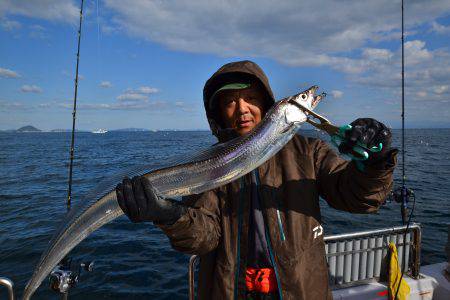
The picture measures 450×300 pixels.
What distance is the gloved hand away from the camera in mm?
2806

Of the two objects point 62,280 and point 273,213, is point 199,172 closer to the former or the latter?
point 273,213

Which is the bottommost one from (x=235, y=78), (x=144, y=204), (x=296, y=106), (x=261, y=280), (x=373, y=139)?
(x=261, y=280)

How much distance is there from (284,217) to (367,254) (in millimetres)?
4169

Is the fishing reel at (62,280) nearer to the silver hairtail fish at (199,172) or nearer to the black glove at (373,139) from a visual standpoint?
the silver hairtail fish at (199,172)

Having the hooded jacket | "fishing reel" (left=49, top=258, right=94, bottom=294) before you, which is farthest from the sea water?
"fishing reel" (left=49, top=258, right=94, bottom=294)

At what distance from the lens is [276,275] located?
2838mm

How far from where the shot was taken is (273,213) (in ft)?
9.84

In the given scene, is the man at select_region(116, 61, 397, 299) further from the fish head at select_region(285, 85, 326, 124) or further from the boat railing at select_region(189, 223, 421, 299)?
the boat railing at select_region(189, 223, 421, 299)

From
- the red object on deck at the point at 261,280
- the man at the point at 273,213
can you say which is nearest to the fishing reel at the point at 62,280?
the man at the point at 273,213

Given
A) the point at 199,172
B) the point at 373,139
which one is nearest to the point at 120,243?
the point at 199,172

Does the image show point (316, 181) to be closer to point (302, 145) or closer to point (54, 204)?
point (302, 145)

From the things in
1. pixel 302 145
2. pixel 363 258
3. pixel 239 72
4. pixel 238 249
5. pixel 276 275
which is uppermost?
pixel 239 72

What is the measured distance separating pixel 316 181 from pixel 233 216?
94 centimetres

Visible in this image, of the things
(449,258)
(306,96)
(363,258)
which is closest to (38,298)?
(363,258)
